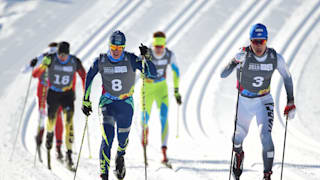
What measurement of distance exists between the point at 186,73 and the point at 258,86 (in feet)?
21.6

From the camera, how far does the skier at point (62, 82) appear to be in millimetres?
7406

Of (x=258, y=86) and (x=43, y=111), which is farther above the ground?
(x=258, y=86)

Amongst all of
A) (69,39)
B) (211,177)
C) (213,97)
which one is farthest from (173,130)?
(69,39)

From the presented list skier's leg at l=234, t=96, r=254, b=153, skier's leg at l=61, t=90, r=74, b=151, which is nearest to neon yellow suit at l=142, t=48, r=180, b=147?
skier's leg at l=61, t=90, r=74, b=151

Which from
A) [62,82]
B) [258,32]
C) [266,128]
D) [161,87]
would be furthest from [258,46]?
[62,82]

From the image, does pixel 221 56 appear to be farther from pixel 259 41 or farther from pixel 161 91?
pixel 259 41

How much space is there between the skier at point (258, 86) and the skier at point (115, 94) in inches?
56.3

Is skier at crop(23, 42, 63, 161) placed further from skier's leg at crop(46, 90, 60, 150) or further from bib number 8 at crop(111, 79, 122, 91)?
bib number 8 at crop(111, 79, 122, 91)

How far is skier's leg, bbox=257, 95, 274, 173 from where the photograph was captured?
5.78 m

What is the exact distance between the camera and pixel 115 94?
6.14m

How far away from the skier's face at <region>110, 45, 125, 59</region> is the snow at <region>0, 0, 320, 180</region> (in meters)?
1.75

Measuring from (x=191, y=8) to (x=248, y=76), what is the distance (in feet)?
34.3

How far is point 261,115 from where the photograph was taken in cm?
594

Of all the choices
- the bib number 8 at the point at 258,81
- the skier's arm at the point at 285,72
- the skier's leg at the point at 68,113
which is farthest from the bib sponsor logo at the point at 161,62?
the skier's arm at the point at 285,72
